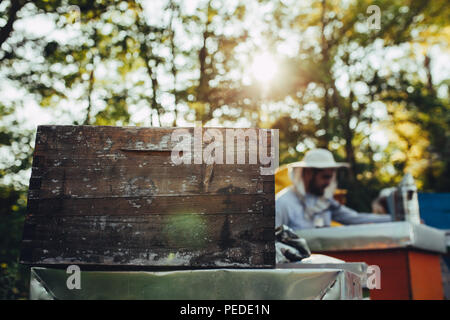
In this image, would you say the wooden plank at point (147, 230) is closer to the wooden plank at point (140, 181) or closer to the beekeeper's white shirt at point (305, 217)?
the wooden plank at point (140, 181)

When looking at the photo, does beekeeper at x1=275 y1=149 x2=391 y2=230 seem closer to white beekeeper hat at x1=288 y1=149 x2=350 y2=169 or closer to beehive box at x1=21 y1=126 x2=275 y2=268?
white beekeeper hat at x1=288 y1=149 x2=350 y2=169

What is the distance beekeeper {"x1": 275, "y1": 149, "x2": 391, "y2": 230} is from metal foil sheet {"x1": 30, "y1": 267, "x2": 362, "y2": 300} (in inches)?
92.8

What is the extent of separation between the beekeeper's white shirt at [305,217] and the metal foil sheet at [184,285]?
81.1 inches

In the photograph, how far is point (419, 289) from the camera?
2490mm

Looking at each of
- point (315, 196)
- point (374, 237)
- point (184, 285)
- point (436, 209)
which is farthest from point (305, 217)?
point (184, 285)

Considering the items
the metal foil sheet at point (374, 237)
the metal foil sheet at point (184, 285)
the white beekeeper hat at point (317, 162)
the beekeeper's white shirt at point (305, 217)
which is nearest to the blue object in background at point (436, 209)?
the beekeeper's white shirt at point (305, 217)

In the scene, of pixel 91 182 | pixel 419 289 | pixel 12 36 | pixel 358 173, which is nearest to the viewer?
pixel 91 182

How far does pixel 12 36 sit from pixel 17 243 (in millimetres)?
2621

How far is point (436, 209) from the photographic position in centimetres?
516

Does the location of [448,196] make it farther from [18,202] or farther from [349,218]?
[18,202]

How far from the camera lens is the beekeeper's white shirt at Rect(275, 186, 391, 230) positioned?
11.8 ft

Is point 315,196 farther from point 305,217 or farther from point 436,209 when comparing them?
point 436,209

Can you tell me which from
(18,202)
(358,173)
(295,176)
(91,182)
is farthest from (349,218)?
(358,173)

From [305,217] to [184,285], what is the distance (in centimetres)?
269
